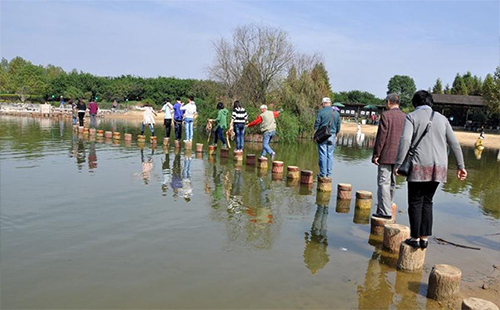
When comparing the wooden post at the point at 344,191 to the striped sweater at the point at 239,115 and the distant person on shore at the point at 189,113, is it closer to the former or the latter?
the striped sweater at the point at 239,115

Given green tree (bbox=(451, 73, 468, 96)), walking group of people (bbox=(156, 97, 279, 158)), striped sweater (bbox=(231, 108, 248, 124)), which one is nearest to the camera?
walking group of people (bbox=(156, 97, 279, 158))

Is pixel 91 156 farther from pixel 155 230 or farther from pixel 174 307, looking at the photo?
pixel 174 307

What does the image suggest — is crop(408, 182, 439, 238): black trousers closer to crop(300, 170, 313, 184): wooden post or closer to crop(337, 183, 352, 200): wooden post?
crop(337, 183, 352, 200): wooden post

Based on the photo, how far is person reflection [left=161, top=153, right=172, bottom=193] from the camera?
838cm

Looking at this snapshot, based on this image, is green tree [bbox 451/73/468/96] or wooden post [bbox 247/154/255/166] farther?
green tree [bbox 451/73/468/96]

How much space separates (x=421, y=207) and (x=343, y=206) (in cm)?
301

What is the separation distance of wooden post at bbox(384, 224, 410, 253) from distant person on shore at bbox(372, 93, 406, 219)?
2.98 ft

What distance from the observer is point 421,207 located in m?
4.71

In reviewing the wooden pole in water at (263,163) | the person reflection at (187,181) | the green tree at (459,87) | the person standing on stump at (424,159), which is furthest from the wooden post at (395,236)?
the green tree at (459,87)

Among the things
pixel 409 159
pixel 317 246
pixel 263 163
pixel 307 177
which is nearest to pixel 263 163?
pixel 263 163

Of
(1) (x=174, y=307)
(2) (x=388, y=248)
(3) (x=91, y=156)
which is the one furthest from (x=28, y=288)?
(3) (x=91, y=156)

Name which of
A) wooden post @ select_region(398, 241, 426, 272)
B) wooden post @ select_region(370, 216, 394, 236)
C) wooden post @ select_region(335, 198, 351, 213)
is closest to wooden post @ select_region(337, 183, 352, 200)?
wooden post @ select_region(335, 198, 351, 213)

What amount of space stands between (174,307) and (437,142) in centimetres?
349

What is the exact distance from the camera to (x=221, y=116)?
1391cm
